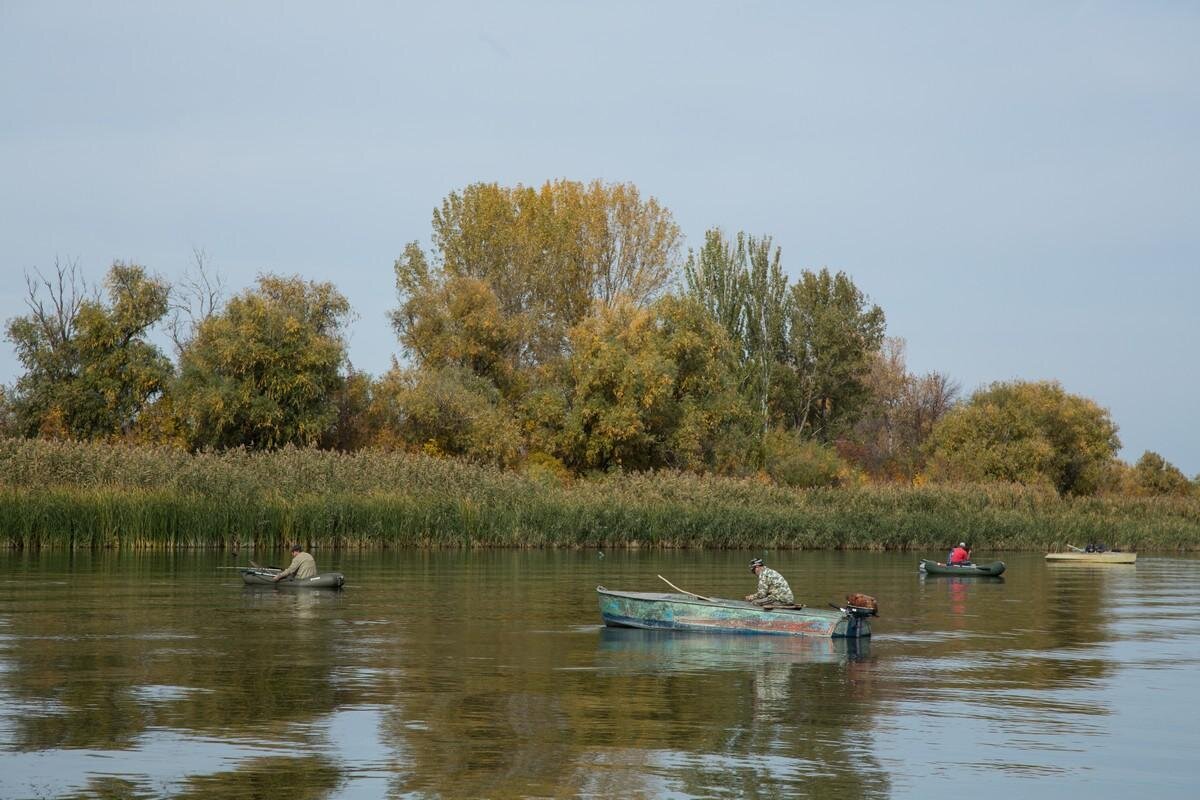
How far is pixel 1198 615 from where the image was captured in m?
39.9

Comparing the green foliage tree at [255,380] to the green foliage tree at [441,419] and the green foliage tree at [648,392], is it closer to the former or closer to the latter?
the green foliage tree at [441,419]

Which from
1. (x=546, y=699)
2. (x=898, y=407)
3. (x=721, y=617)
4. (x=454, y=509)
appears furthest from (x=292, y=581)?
(x=898, y=407)

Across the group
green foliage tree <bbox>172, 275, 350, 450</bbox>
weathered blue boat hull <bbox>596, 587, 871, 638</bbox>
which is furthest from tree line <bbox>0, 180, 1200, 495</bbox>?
weathered blue boat hull <bbox>596, 587, 871, 638</bbox>

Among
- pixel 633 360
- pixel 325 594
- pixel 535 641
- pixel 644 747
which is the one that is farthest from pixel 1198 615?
pixel 633 360

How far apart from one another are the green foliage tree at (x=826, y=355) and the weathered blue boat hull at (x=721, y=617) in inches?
3059

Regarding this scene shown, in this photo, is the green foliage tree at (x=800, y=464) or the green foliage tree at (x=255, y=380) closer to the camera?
the green foliage tree at (x=255, y=380)

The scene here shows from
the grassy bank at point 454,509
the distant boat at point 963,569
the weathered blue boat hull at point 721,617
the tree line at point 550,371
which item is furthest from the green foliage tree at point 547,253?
the weathered blue boat hull at point 721,617

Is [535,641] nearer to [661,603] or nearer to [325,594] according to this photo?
[661,603]

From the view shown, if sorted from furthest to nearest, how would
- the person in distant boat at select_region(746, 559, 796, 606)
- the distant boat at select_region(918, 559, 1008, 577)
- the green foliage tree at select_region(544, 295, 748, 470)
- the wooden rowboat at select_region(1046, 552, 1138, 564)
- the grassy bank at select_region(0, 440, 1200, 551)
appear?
the green foliage tree at select_region(544, 295, 748, 470), the wooden rowboat at select_region(1046, 552, 1138, 564), the distant boat at select_region(918, 559, 1008, 577), the grassy bank at select_region(0, 440, 1200, 551), the person in distant boat at select_region(746, 559, 796, 606)

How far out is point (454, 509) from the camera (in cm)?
6081

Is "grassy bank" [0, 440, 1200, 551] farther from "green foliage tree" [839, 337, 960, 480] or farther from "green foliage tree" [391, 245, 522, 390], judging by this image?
"green foliage tree" [839, 337, 960, 480]

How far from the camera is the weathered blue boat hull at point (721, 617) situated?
1166 inches

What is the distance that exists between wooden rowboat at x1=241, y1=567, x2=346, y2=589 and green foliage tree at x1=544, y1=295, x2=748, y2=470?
44.3 meters

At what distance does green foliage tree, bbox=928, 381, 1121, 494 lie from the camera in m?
99.6
